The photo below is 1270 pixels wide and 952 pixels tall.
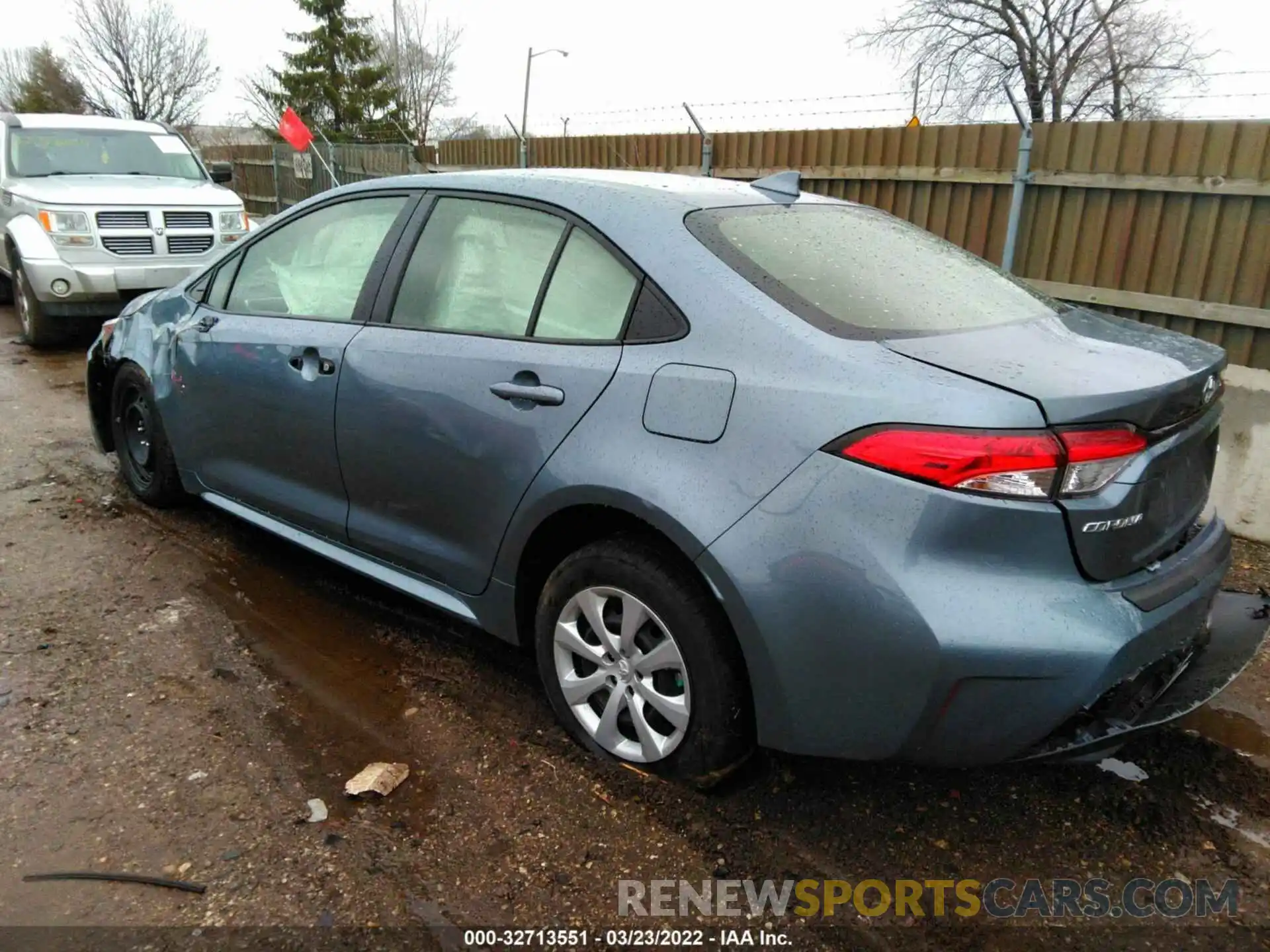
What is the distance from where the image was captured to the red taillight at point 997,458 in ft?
6.43

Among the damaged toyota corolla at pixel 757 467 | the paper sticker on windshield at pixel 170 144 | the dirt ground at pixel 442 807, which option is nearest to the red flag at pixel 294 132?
the paper sticker on windshield at pixel 170 144

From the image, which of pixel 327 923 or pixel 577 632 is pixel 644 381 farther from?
pixel 327 923

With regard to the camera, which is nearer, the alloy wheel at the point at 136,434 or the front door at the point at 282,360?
the front door at the point at 282,360

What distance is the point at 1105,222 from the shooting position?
212 inches

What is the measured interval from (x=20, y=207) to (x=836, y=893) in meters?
9.46

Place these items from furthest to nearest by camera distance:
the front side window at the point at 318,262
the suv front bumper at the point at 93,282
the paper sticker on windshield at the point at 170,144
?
the paper sticker on windshield at the point at 170,144 → the suv front bumper at the point at 93,282 → the front side window at the point at 318,262

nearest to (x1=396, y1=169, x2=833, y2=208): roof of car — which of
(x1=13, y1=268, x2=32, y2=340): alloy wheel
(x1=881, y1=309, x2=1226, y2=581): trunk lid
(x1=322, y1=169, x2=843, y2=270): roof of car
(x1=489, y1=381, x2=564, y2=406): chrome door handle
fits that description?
(x1=322, y1=169, x2=843, y2=270): roof of car

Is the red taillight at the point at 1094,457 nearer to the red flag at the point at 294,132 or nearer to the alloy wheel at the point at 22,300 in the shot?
the alloy wheel at the point at 22,300

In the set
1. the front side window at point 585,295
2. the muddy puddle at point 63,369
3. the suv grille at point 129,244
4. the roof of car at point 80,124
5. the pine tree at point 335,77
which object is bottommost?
the muddy puddle at point 63,369

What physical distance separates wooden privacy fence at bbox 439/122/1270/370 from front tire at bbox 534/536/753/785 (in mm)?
4088

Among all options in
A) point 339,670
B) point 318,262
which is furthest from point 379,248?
point 339,670

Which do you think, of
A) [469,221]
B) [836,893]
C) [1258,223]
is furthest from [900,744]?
[1258,223]

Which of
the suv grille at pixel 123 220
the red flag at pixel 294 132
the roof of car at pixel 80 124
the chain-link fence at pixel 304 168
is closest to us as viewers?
the suv grille at pixel 123 220

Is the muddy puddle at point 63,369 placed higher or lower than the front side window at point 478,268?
lower
